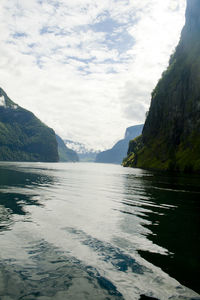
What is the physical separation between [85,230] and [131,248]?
568cm

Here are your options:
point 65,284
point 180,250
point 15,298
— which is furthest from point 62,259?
point 180,250

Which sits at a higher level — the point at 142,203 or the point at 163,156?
the point at 163,156

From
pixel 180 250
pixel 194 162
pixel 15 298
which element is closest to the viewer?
pixel 15 298

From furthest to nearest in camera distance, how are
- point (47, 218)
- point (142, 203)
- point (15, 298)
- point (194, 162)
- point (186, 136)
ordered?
point (186, 136)
point (194, 162)
point (142, 203)
point (47, 218)
point (15, 298)

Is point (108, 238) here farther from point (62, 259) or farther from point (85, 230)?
point (62, 259)

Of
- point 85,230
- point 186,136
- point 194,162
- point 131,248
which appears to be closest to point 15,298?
point 131,248

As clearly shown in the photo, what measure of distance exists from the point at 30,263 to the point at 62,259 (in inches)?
77.2

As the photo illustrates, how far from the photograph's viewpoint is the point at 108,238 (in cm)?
1952

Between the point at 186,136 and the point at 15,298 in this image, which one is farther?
the point at 186,136

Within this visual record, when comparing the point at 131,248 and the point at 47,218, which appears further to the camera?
the point at 47,218

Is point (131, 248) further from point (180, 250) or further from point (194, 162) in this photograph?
point (194, 162)

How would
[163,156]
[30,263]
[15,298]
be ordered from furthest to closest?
[163,156] → [30,263] → [15,298]

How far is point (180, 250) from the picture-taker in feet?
55.7

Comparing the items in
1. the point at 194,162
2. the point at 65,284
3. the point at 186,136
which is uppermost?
the point at 186,136
